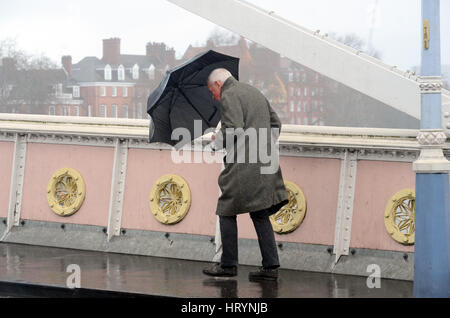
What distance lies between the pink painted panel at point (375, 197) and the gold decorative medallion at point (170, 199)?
71.0 inches

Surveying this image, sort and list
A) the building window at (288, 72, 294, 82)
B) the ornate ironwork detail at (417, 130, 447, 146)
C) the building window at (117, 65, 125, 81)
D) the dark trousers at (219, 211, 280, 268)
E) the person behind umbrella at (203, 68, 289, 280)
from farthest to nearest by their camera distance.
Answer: the building window at (288, 72, 294, 82), the building window at (117, 65, 125, 81), the dark trousers at (219, 211, 280, 268), the person behind umbrella at (203, 68, 289, 280), the ornate ironwork detail at (417, 130, 447, 146)

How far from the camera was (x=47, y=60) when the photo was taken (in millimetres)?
113875

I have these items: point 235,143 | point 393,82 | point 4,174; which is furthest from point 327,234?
point 393,82

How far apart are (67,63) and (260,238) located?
11378 centimetres

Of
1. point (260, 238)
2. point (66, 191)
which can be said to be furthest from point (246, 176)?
point (66, 191)

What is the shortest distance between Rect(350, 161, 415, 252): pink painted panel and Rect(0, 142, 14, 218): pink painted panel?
407cm

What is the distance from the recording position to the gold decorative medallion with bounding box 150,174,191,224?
9.27 metres

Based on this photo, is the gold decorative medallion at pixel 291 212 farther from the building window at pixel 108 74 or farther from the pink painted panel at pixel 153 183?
the building window at pixel 108 74

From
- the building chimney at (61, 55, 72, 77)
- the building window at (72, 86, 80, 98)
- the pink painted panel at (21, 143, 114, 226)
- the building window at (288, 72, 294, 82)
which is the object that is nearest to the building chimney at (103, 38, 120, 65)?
the building chimney at (61, 55, 72, 77)

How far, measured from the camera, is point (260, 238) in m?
7.70

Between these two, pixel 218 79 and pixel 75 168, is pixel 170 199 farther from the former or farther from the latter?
pixel 218 79

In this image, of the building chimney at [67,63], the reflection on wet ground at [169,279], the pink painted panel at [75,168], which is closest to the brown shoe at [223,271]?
the reflection on wet ground at [169,279]

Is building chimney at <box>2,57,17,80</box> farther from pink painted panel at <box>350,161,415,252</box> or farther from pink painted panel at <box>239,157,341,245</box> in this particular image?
pink painted panel at <box>350,161,415,252</box>

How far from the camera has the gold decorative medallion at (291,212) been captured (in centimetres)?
849
